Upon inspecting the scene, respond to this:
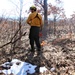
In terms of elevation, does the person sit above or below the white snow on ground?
above

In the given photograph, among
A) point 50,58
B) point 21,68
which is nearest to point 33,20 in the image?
point 50,58

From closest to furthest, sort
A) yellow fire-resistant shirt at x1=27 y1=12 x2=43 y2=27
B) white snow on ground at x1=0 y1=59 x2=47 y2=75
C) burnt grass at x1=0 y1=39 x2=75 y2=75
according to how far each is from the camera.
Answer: white snow on ground at x1=0 y1=59 x2=47 y2=75
burnt grass at x1=0 y1=39 x2=75 y2=75
yellow fire-resistant shirt at x1=27 y1=12 x2=43 y2=27

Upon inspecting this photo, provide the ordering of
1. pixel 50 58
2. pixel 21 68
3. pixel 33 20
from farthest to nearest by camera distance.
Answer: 1. pixel 33 20
2. pixel 50 58
3. pixel 21 68

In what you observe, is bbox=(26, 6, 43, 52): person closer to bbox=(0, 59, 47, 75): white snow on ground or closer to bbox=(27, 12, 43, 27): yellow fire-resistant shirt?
bbox=(27, 12, 43, 27): yellow fire-resistant shirt

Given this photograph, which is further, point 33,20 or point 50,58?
point 33,20

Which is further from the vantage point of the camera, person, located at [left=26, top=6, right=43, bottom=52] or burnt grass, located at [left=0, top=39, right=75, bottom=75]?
person, located at [left=26, top=6, right=43, bottom=52]

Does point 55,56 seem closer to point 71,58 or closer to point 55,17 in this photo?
point 71,58

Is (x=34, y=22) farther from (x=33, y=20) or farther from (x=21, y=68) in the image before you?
(x=21, y=68)

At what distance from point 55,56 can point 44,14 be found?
41.6 feet

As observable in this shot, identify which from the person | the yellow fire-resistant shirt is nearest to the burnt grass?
the person

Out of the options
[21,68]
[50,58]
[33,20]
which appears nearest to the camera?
[21,68]

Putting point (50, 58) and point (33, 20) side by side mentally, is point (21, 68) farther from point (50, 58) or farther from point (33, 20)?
point (33, 20)

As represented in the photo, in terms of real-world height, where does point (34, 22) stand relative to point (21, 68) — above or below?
above

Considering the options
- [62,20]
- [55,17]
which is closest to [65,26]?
[62,20]
